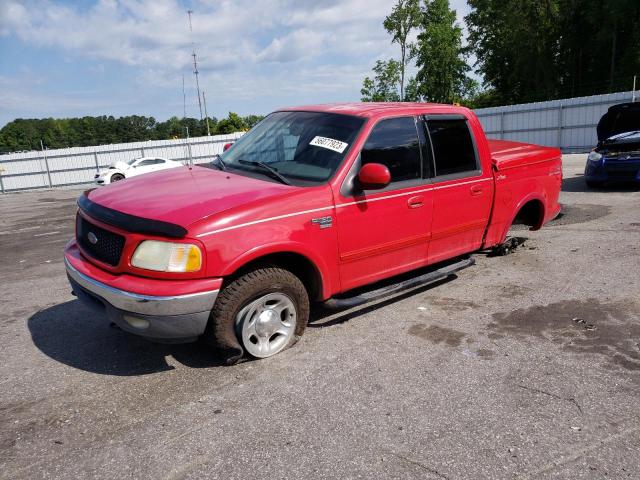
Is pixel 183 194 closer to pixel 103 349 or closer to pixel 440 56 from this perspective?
pixel 103 349

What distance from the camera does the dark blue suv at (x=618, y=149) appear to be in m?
10.3

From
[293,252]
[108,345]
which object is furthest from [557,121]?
[108,345]

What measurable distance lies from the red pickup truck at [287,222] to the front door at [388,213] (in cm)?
1

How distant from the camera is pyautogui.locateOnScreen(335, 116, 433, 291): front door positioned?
388 cm

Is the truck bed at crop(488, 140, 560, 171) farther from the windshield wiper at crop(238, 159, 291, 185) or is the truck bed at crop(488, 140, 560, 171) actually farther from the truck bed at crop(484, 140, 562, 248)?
the windshield wiper at crop(238, 159, 291, 185)

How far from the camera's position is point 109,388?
11.0 feet

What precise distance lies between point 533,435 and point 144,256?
8.44 feet

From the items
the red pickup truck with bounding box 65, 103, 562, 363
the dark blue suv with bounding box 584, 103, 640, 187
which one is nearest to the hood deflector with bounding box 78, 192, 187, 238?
the red pickup truck with bounding box 65, 103, 562, 363

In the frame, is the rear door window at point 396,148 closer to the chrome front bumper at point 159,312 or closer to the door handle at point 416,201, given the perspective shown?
the door handle at point 416,201

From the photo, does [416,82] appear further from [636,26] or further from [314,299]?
[314,299]

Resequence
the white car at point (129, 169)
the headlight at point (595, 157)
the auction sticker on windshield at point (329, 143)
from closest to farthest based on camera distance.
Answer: the auction sticker on windshield at point (329, 143) < the headlight at point (595, 157) < the white car at point (129, 169)

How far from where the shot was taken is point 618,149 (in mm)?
10500

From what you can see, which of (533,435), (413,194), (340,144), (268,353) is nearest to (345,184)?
(340,144)

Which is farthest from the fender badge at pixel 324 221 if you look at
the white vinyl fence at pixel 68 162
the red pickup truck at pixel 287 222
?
the white vinyl fence at pixel 68 162
